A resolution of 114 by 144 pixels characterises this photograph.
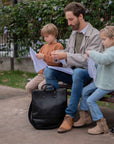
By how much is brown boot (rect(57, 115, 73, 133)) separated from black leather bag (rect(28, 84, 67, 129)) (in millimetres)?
100

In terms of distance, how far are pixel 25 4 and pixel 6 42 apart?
1.66 m

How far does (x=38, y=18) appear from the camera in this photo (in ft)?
23.4

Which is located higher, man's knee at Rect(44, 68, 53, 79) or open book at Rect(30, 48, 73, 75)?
open book at Rect(30, 48, 73, 75)

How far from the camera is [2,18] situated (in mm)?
8133

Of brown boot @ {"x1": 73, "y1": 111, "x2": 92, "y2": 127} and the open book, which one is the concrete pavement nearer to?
brown boot @ {"x1": 73, "y1": 111, "x2": 92, "y2": 127}

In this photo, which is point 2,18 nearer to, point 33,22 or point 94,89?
point 33,22

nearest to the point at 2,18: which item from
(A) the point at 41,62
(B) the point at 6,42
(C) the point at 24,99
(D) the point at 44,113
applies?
(B) the point at 6,42

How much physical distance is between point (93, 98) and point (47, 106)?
564 mm

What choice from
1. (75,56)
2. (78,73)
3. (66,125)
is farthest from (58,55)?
(66,125)

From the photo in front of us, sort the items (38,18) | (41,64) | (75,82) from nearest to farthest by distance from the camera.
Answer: (75,82) < (41,64) < (38,18)

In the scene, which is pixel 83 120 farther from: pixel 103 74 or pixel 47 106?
pixel 103 74

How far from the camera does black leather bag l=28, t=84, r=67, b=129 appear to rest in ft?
10.3

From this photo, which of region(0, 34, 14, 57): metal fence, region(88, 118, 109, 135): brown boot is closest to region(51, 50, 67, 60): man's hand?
region(88, 118, 109, 135): brown boot

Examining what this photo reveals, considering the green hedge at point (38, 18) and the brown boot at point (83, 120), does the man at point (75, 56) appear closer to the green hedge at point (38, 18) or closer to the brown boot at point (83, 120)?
the brown boot at point (83, 120)
